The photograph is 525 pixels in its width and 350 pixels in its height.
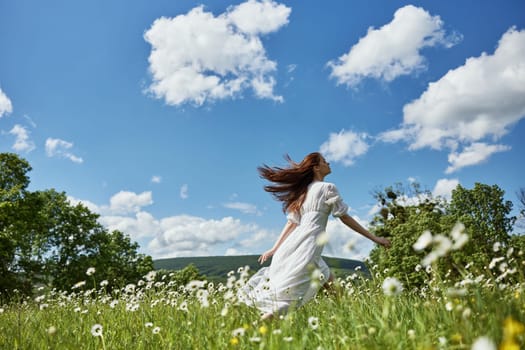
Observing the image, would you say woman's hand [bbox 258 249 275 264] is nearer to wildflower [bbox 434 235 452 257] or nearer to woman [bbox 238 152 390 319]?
woman [bbox 238 152 390 319]

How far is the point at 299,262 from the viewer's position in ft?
18.8

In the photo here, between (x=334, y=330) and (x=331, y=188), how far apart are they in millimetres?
2565

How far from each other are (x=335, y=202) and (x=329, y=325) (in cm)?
240

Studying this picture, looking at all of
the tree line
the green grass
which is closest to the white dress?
the green grass

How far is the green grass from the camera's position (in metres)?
3.08

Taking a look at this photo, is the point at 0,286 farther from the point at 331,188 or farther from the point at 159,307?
the point at 331,188

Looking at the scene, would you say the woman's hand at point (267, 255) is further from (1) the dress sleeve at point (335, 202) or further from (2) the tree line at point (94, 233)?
(2) the tree line at point (94, 233)

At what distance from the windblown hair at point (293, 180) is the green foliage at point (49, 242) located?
2205 centimetres

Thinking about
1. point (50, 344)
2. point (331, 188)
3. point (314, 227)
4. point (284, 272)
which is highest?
point (331, 188)

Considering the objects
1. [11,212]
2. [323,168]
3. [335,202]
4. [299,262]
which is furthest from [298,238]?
[11,212]

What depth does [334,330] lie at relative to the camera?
3.88 meters

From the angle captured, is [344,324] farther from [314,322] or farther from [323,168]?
[323,168]

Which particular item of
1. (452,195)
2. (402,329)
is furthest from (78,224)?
(402,329)

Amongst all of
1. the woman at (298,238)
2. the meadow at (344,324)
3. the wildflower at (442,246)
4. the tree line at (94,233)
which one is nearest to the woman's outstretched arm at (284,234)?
the woman at (298,238)
